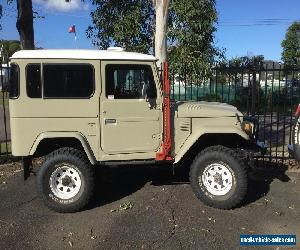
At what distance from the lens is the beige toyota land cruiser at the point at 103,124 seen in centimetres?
619

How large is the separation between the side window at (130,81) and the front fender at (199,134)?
2.70 feet

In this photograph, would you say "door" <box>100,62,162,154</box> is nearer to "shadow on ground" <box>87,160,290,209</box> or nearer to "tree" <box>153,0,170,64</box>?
"shadow on ground" <box>87,160,290,209</box>

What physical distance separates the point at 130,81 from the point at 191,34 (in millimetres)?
9722

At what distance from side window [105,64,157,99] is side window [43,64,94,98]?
0.94ft

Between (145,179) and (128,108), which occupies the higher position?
(128,108)

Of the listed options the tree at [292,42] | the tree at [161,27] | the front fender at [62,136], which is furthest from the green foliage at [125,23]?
the tree at [292,42]

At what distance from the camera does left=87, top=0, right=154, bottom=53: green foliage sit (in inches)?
634

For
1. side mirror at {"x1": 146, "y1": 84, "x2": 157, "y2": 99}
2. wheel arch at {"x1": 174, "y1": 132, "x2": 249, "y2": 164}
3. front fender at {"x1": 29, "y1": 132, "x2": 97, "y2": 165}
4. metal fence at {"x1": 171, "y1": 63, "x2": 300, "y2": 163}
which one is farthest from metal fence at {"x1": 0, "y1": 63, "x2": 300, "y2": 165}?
side mirror at {"x1": 146, "y1": 84, "x2": 157, "y2": 99}

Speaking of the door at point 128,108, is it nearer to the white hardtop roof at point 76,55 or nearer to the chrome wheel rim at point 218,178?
the white hardtop roof at point 76,55

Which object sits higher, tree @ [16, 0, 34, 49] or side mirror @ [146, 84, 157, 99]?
tree @ [16, 0, 34, 49]

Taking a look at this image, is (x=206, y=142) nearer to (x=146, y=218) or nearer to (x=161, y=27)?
(x=146, y=218)

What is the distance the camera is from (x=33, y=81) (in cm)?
618

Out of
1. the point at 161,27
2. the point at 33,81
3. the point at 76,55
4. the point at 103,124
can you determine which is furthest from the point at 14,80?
the point at 161,27

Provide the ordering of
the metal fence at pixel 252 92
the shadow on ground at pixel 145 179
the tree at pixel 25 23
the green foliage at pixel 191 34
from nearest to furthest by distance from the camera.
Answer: the shadow on ground at pixel 145 179
the metal fence at pixel 252 92
the tree at pixel 25 23
the green foliage at pixel 191 34
